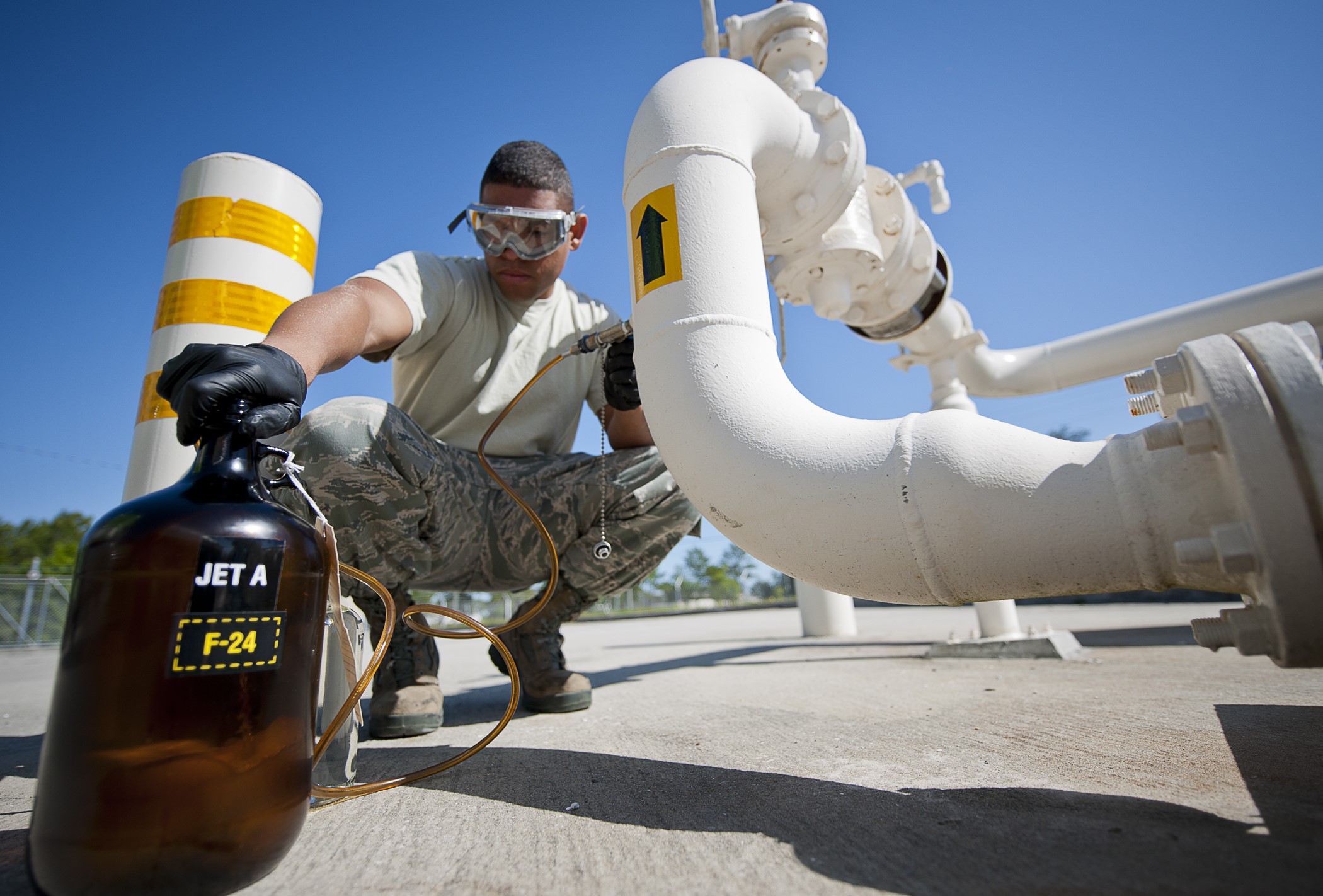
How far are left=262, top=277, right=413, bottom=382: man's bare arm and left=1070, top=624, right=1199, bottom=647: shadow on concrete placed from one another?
2.63 metres

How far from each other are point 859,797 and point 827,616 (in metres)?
3.17

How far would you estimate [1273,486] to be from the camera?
0.59 metres

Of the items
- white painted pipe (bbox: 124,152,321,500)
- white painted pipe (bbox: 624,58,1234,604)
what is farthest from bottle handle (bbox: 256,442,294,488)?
white painted pipe (bbox: 124,152,321,500)

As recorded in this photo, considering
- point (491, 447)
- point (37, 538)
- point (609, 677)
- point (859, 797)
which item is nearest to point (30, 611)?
point (609, 677)

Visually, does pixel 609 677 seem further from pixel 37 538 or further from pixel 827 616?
pixel 37 538

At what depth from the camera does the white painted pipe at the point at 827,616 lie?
12.7ft

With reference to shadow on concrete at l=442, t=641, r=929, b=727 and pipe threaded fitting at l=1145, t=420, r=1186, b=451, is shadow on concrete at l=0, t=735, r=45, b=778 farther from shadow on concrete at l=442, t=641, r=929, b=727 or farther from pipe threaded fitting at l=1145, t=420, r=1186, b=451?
pipe threaded fitting at l=1145, t=420, r=1186, b=451

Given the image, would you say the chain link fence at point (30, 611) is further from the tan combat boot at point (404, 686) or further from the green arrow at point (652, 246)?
the green arrow at point (652, 246)

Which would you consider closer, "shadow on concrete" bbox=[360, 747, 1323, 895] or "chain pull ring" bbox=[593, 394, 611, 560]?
"shadow on concrete" bbox=[360, 747, 1323, 895]

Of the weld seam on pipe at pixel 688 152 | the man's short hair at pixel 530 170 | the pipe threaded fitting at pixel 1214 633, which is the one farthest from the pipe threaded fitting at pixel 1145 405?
the man's short hair at pixel 530 170

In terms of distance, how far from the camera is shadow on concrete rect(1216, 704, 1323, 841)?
0.66 meters

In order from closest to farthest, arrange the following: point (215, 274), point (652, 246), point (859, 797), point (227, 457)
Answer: point (227, 457)
point (859, 797)
point (652, 246)
point (215, 274)

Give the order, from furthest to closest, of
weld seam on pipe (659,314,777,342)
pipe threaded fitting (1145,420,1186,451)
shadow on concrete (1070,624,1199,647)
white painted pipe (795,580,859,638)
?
white painted pipe (795,580,859,638)
shadow on concrete (1070,624,1199,647)
weld seam on pipe (659,314,777,342)
pipe threaded fitting (1145,420,1186,451)

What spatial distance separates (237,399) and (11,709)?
2168 mm
